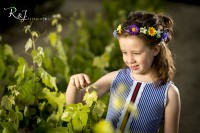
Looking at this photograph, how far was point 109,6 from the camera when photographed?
4742mm

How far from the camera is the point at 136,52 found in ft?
5.35

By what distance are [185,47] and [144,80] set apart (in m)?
3.01

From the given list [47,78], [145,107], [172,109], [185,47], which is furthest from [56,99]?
[185,47]

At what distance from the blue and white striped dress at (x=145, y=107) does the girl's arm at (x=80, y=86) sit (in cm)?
10

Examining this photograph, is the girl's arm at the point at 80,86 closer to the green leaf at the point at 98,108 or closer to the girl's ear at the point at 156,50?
the green leaf at the point at 98,108

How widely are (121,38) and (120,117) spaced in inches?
13.7

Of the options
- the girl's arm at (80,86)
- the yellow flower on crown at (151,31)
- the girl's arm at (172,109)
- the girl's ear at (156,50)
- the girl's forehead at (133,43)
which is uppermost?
the yellow flower on crown at (151,31)

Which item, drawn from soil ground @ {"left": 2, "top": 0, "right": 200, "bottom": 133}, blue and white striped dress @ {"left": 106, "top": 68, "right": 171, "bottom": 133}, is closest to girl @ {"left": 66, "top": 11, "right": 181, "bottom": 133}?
blue and white striped dress @ {"left": 106, "top": 68, "right": 171, "bottom": 133}

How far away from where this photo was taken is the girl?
1.64m

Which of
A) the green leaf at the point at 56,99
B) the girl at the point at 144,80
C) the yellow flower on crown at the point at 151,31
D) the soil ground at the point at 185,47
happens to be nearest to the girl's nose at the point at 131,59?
the girl at the point at 144,80

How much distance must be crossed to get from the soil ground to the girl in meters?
0.93

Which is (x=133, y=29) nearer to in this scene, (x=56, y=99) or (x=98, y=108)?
(x=98, y=108)

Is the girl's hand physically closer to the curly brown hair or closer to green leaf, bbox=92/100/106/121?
green leaf, bbox=92/100/106/121

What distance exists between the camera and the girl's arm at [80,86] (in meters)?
1.66
